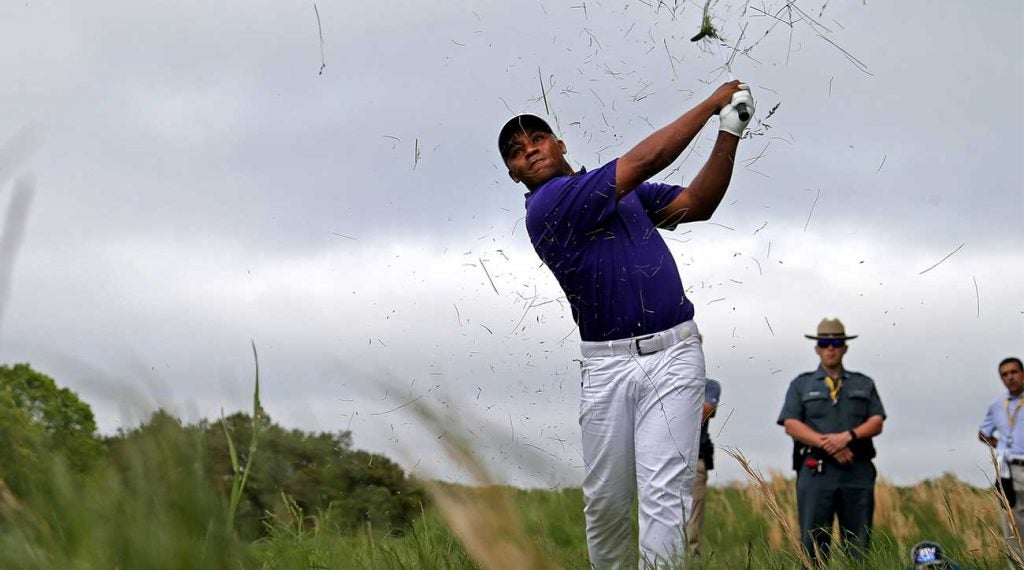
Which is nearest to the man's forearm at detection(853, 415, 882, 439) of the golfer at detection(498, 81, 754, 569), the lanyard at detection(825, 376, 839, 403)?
the lanyard at detection(825, 376, 839, 403)

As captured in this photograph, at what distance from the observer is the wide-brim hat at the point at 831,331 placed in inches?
348

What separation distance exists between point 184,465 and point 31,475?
0.44 m

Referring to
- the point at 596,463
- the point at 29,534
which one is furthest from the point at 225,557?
the point at 596,463

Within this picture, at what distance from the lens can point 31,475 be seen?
1.60 metres

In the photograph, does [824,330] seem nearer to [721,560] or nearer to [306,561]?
[721,560]

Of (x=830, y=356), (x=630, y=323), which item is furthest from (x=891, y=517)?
(x=630, y=323)

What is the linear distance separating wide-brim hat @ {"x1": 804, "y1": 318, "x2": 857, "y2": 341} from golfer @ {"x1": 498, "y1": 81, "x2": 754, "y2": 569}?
14.4 ft

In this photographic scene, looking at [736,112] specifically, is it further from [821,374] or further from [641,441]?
[821,374]

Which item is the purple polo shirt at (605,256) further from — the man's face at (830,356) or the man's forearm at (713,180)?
the man's face at (830,356)

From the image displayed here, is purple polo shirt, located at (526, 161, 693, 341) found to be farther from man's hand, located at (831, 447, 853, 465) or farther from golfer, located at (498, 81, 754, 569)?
man's hand, located at (831, 447, 853, 465)

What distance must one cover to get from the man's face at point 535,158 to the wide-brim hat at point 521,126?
→ 17mm

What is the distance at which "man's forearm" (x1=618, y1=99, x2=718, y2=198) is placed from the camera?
4.12 m

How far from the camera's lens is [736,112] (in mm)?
4121

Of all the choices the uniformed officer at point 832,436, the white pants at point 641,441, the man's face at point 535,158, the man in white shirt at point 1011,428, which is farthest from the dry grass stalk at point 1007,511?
the man in white shirt at point 1011,428
